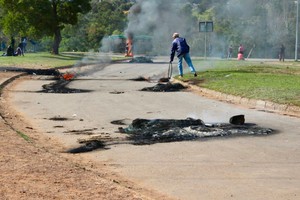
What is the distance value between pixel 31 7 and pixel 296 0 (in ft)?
74.0

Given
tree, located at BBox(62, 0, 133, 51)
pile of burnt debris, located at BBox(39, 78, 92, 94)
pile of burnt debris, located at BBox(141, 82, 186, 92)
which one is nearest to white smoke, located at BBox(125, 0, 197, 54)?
tree, located at BBox(62, 0, 133, 51)

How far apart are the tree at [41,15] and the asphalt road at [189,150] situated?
38.2 metres

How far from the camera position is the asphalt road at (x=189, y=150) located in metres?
7.68

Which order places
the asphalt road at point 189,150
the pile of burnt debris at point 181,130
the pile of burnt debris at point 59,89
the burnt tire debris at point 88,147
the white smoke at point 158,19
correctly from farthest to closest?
the white smoke at point 158,19, the pile of burnt debris at point 59,89, the pile of burnt debris at point 181,130, the burnt tire debris at point 88,147, the asphalt road at point 189,150

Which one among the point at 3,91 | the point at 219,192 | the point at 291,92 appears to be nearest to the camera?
the point at 219,192

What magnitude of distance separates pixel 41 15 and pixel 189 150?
47.7m

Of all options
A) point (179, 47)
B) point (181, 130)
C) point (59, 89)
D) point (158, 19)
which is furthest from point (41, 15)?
point (181, 130)

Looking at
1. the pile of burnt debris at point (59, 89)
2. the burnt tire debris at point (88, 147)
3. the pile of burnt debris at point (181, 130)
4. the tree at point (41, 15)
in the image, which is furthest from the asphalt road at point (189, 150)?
the tree at point (41, 15)

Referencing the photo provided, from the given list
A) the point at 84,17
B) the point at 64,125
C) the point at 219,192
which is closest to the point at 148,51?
the point at 84,17

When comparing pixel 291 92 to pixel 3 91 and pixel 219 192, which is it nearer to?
pixel 3 91

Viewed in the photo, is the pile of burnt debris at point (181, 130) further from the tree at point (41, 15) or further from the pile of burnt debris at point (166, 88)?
the tree at point (41, 15)

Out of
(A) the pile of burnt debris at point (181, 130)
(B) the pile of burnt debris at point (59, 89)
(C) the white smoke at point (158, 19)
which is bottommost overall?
(B) the pile of burnt debris at point (59, 89)

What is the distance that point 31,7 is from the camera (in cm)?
5600

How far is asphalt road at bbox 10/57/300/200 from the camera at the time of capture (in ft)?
25.2
